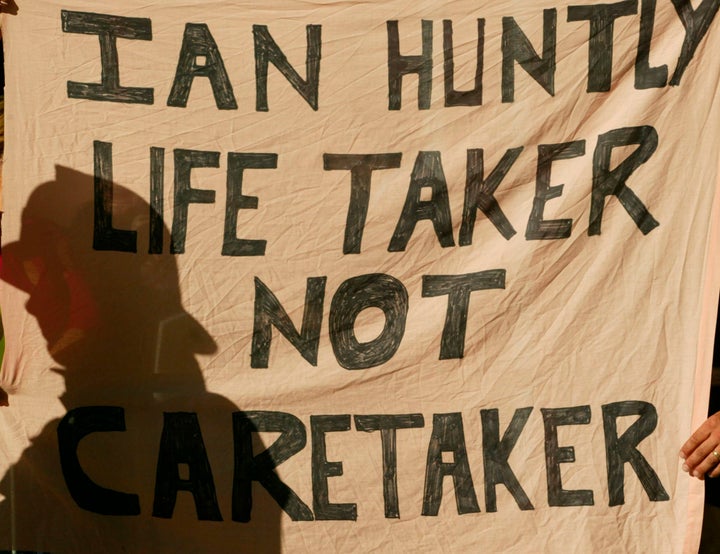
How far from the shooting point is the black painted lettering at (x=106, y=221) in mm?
2492

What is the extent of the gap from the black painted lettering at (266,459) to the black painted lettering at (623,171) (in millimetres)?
923

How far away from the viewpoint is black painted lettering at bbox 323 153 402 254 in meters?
2.48

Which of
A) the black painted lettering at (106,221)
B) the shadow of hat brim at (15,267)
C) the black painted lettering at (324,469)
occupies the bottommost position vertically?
the black painted lettering at (324,469)

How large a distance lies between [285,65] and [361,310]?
0.64 m

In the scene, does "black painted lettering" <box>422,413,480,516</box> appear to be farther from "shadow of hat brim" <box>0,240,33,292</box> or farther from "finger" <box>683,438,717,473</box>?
"shadow of hat brim" <box>0,240,33,292</box>

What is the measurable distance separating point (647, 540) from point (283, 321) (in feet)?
3.42

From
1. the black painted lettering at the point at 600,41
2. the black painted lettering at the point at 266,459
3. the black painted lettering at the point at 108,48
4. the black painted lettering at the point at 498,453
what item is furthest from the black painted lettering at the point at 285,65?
the black painted lettering at the point at 498,453

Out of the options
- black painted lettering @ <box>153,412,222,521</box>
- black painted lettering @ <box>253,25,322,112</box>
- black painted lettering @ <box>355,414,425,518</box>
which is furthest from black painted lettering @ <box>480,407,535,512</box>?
black painted lettering @ <box>253,25,322,112</box>

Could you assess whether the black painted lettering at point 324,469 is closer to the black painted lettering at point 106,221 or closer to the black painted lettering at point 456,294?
the black painted lettering at point 456,294

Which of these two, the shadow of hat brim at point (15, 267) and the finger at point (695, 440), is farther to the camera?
the shadow of hat brim at point (15, 267)

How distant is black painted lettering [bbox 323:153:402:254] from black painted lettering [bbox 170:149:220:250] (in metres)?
0.29

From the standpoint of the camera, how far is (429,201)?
97.3 inches

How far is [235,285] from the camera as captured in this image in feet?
8.20

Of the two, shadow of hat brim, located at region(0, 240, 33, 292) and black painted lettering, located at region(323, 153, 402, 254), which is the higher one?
black painted lettering, located at region(323, 153, 402, 254)
